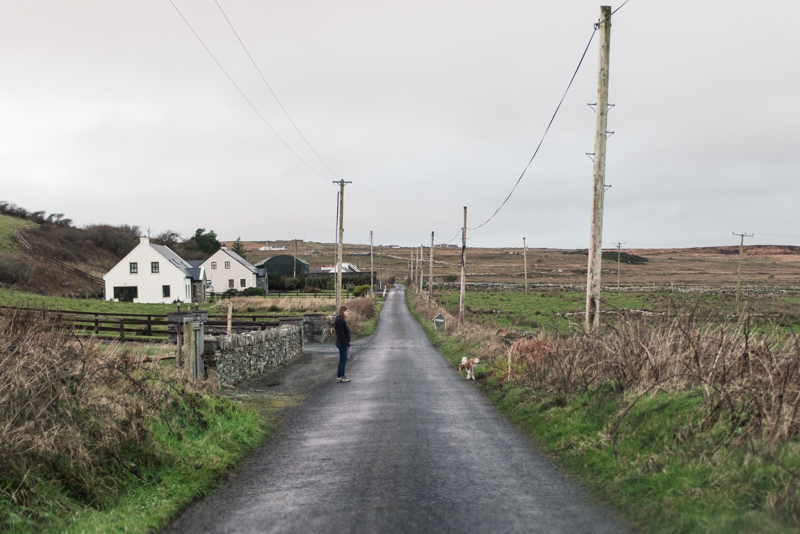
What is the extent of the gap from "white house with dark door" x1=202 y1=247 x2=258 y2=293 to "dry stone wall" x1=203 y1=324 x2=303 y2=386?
5544 cm

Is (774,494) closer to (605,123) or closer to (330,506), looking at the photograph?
(330,506)

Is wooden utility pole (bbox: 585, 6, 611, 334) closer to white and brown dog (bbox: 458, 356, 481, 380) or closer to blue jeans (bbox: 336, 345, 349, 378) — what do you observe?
white and brown dog (bbox: 458, 356, 481, 380)

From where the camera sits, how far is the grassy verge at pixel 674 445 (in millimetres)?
4527

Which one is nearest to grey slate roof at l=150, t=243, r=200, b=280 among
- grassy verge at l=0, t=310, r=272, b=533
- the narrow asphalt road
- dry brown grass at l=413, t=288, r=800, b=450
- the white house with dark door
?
the white house with dark door

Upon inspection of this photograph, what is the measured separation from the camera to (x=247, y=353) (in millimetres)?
15797

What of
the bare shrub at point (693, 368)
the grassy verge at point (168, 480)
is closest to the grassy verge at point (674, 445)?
the bare shrub at point (693, 368)

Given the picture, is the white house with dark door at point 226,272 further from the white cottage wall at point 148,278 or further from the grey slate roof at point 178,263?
the white cottage wall at point 148,278

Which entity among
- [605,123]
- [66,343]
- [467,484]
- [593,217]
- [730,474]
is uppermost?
[605,123]

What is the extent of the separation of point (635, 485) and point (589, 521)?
2.94 feet

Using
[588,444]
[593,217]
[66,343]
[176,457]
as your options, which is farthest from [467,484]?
[593,217]

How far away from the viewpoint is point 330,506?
5301mm

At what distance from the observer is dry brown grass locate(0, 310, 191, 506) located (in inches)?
198

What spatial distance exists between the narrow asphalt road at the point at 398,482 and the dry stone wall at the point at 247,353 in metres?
3.60

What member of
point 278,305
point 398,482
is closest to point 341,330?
point 398,482
